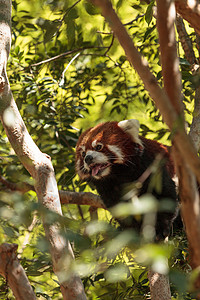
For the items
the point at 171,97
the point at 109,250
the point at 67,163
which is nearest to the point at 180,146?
the point at 171,97

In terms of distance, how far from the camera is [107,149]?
3.00m

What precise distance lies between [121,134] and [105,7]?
7.47ft

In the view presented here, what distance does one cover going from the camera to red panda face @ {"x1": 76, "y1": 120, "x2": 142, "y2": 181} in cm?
297

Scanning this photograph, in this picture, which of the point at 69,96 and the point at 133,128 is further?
the point at 69,96

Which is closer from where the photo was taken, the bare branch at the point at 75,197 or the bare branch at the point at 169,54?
the bare branch at the point at 169,54

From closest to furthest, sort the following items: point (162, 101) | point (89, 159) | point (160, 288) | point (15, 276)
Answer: point (162, 101), point (15, 276), point (160, 288), point (89, 159)

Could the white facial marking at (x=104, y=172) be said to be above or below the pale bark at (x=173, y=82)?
below

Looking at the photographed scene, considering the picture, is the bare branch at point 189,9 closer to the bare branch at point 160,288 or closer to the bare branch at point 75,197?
the bare branch at point 160,288

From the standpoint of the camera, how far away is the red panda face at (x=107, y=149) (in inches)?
117

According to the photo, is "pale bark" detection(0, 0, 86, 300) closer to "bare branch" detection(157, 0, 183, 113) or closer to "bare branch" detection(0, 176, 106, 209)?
"bare branch" detection(157, 0, 183, 113)

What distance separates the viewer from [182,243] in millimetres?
2432

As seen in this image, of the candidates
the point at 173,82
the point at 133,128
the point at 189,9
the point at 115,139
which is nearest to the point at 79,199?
the point at 115,139

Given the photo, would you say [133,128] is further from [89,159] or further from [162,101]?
[162,101]

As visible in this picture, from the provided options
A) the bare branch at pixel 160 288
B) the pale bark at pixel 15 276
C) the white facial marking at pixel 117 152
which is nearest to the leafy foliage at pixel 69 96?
the bare branch at pixel 160 288
